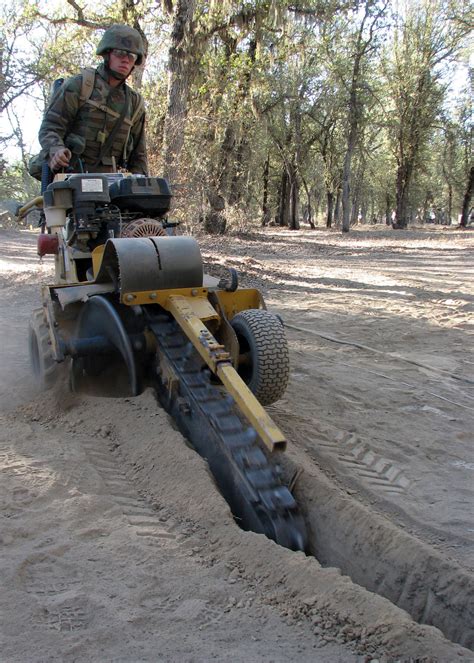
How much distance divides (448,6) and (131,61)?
2932 cm

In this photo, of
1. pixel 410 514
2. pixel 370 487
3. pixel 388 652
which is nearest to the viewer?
pixel 388 652

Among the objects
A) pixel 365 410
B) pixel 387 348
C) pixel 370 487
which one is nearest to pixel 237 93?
pixel 387 348

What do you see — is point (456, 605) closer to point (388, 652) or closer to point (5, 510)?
point (388, 652)

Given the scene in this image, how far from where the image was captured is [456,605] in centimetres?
245

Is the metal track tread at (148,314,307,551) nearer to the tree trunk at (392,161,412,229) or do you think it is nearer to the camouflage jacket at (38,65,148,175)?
the camouflage jacket at (38,65,148,175)

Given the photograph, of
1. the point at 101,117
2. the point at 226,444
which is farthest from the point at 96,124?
the point at 226,444

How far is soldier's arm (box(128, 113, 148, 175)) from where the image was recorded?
570 cm

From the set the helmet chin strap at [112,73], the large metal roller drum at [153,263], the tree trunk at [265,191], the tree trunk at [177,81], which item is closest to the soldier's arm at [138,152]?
the helmet chin strap at [112,73]

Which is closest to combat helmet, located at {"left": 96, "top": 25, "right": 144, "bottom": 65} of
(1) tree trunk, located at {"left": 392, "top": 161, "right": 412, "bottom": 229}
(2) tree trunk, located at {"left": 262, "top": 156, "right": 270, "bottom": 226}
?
(1) tree trunk, located at {"left": 392, "top": 161, "right": 412, "bottom": 229}

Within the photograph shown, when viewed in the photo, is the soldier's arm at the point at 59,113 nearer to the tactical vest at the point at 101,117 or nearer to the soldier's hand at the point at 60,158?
the tactical vest at the point at 101,117

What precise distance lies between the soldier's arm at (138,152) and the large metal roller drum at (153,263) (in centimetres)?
215

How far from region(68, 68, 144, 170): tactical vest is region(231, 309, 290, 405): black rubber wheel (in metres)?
2.51

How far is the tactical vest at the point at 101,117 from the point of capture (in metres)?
5.18

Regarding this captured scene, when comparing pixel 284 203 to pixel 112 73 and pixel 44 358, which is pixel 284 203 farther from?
pixel 44 358
